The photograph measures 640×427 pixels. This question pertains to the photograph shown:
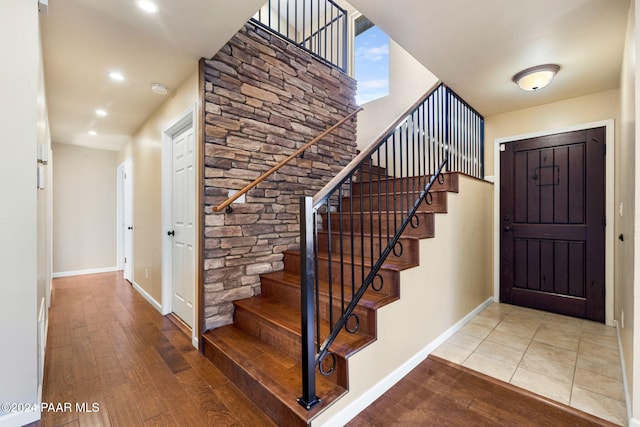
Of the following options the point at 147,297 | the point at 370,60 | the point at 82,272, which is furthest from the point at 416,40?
the point at 82,272

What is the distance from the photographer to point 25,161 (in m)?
1.50

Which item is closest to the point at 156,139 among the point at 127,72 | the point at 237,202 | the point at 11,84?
the point at 127,72

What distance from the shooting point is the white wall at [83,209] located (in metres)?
5.00

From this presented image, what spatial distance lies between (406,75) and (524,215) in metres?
2.41

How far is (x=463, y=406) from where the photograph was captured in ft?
5.44

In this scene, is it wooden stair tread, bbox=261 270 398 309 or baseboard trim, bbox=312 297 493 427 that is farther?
wooden stair tread, bbox=261 270 398 309

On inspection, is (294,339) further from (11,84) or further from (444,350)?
(11,84)

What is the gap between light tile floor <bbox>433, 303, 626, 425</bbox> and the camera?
5.74 feet

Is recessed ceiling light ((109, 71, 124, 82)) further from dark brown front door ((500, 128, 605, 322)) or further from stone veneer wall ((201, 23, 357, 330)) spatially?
dark brown front door ((500, 128, 605, 322))

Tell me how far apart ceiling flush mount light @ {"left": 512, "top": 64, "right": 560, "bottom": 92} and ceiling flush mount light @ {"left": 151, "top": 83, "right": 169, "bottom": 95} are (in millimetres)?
3305

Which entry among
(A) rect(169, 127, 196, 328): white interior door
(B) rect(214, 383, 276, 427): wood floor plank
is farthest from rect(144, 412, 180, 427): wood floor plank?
(A) rect(169, 127, 196, 328): white interior door

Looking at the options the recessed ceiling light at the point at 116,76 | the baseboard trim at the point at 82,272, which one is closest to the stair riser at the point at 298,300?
the recessed ceiling light at the point at 116,76

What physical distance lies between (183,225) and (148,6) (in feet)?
5.83

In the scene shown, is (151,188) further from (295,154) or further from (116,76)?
(295,154)
